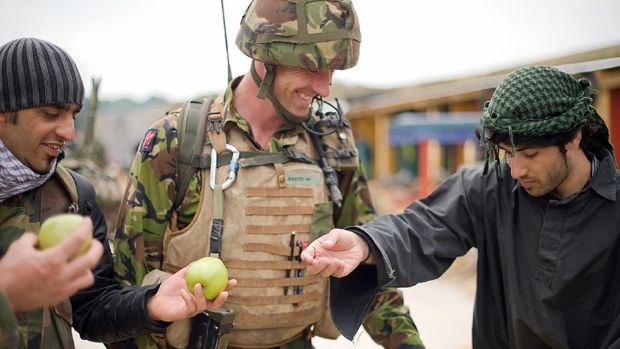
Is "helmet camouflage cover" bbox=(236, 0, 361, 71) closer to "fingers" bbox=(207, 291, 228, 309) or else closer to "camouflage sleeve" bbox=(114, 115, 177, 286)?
"camouflage sleeve" bbox=(114, 115, 177, 286)

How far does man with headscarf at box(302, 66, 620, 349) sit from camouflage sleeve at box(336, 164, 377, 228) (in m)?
0.28

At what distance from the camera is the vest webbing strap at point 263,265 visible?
2.92 meters

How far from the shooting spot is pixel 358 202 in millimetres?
3346

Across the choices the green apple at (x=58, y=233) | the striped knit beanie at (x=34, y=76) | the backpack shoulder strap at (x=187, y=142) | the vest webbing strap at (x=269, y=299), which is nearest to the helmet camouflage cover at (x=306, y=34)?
the backpack shoulder strap at (x=187, y=142)

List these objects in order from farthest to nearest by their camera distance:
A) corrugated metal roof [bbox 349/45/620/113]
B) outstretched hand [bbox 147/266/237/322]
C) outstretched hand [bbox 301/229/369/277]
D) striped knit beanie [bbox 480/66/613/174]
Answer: corrugated metal roof [bbox 349/45/620/113] → striped knit beanie [bbox 480/66/613/174] → outstretched hand [bbox 301/229/369/277] → outstretched hand [bbox 147/266/237/322]

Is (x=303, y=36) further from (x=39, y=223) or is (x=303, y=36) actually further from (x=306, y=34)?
(x=39, y=223)

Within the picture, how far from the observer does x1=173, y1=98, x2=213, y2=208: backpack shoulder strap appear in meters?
2.89

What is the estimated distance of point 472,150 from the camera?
45.3 feet

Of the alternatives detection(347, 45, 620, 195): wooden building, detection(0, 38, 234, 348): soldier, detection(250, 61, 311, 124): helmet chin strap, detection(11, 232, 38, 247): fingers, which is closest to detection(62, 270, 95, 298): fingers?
detection(11, 232, 38, 247): fingers

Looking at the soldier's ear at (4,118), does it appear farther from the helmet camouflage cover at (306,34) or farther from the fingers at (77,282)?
→ the helmet camouflage cover at (306,34)

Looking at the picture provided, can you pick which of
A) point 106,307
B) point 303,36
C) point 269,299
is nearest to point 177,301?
point 106,307

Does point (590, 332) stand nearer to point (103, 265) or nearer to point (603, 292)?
point (603, 292)

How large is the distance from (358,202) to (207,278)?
1.17m

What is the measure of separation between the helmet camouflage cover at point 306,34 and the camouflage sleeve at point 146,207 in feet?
2.03
